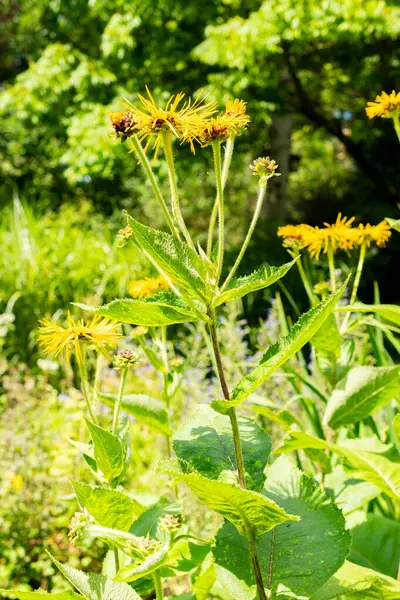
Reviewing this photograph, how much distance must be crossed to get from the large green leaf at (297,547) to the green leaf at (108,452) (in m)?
0.18

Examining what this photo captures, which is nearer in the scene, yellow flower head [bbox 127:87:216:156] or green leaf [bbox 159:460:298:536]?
green leaf [bbox 159:460:298:536]

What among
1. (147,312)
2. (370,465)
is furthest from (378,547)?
(147,312)

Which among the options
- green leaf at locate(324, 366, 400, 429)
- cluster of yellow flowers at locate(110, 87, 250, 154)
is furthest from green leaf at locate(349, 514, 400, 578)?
cluster of yellow flowers at locate(110, 87, 250, 154)

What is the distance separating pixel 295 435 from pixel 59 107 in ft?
21.0

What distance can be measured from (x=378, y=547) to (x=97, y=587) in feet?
2.26

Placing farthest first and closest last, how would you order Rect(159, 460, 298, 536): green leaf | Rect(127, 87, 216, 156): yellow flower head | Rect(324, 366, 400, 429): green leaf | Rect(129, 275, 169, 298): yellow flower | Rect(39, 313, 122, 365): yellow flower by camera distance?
Rect(129, 275, 169, 298): yellow flower, Rect(324, 366, 400, 429): green leaf, Rect(39, 313, 122, 365): yellow flower, Rect(127, 87, 216, 156): yellow flower head, Rect(159, 460, 298, 536): green leaf

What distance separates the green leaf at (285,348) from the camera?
654 millimetres

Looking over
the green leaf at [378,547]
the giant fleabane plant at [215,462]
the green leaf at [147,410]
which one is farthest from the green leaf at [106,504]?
the green leaf at [378,547]

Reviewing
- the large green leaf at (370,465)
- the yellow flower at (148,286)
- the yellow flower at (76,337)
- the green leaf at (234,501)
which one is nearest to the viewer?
the green leaf at (234,501)

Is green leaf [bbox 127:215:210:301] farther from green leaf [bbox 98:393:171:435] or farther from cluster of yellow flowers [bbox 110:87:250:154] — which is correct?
green leaf [bbox 98:393:171:435]

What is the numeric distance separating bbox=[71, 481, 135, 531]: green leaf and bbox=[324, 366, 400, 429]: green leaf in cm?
51

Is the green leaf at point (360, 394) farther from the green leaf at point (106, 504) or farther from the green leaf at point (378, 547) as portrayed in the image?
the green leaf at point (106, 504)

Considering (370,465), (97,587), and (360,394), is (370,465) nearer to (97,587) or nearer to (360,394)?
(360,394)

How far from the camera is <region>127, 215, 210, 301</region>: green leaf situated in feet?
2.21
